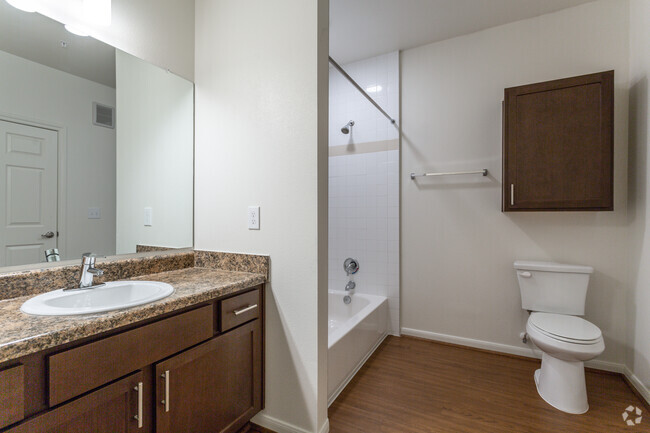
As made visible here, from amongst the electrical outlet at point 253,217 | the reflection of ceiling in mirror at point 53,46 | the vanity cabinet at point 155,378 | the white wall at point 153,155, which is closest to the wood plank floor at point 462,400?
the vanity cabinet at point 155,378

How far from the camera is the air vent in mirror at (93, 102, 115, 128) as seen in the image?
1420mm

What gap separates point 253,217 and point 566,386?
204 cm

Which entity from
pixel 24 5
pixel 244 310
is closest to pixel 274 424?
pixel 244 310

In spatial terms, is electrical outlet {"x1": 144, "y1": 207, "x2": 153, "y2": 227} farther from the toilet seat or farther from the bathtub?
the toilet seat

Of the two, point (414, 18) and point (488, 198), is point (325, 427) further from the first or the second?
point (414, 18)

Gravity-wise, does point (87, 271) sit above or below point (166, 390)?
above

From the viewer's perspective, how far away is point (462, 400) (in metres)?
1.83

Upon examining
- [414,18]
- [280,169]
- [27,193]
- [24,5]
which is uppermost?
[414,18]

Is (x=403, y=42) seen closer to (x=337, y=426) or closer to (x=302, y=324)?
(x=302, y=324)

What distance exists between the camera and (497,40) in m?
2.46

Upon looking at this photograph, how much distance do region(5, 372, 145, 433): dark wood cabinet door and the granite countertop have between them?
188 millimetres

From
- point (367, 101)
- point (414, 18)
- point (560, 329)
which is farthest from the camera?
point (367, 101)

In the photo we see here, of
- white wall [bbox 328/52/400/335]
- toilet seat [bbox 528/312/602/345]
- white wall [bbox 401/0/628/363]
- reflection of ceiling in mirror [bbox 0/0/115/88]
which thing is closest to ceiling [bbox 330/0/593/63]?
white wall [bbox 401/0/628/363]

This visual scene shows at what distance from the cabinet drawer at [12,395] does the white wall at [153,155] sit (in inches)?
33.1
